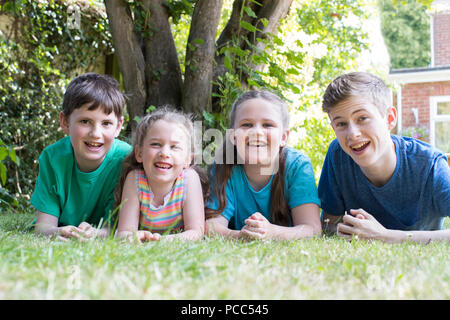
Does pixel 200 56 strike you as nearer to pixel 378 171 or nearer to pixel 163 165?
pixel 163 165

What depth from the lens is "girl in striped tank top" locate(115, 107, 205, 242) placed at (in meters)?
2.58

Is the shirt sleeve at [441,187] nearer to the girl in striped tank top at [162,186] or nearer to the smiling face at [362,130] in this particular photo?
the smiling face at [362,130]

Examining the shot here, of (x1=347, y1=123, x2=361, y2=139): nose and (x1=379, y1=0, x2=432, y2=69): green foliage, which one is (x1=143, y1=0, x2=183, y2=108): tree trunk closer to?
A: (x1=347, y1=123, x2=361, y2=139): nose

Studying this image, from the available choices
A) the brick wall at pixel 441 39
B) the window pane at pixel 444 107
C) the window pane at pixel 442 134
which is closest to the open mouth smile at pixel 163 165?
the window pane at pixel 442 134

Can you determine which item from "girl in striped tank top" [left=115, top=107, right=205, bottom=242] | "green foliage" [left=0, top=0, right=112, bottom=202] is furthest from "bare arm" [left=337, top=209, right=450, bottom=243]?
"green foliage" [left=0, top=0, right=112, bottom=202]

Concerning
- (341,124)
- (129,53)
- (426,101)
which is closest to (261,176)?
(341,124)

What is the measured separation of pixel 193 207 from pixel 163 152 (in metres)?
0.38

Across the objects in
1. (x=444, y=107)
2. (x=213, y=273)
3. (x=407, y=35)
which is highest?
(x=407, y=35)

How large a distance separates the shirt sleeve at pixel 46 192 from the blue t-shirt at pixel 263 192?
3.36ft

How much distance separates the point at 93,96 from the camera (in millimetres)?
2760

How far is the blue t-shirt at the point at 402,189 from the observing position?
2617mm

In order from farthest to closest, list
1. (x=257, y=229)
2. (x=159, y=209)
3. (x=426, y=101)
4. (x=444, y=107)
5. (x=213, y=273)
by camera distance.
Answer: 1. (x=426, y=101)
2. (x=444, y=107)
3. (x=159, y=209)
4. (x=257, y=229)
5. (x=213, y=273)

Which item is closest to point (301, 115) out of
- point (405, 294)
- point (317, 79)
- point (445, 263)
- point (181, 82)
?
point (317, 79)
